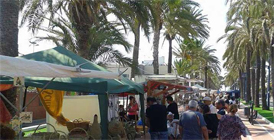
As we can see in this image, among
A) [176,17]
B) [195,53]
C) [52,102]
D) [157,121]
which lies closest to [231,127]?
[157,121]

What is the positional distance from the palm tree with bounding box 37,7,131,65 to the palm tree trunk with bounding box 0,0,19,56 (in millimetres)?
5472

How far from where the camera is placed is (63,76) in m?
6.61

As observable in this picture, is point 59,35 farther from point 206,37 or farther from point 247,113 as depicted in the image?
point 206,37

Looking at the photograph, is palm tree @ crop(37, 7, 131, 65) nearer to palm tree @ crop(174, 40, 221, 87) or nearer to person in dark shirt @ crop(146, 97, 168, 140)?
person in dark shirt @ crop(146, 97, 168, 140)

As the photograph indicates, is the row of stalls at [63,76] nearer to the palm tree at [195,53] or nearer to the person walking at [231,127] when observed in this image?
the person walking at [231,127]

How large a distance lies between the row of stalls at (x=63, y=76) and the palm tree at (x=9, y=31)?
0.84m

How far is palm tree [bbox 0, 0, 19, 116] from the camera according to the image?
969cm

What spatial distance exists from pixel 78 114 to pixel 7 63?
852 centimetres

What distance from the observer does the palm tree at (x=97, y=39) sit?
16.5m

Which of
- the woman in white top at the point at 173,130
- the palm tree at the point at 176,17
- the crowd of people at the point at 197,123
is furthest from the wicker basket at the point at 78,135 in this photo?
the palm tree at the point at 176,17

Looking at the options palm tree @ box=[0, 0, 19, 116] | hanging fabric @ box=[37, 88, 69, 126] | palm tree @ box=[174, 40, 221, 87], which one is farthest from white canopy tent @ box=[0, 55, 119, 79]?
palm tree @ box=[174, 40, 221, 87]

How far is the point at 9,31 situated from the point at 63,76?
4.01 m

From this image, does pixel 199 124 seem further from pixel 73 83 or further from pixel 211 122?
pixel 73 83

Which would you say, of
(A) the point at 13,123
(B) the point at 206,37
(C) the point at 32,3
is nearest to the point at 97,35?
(C) the point at 32,3
